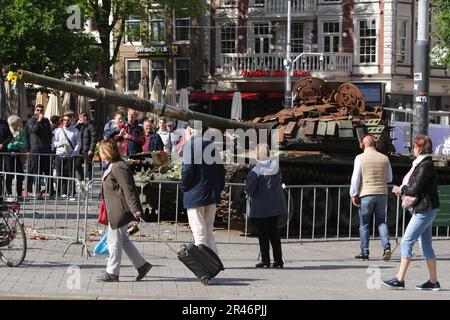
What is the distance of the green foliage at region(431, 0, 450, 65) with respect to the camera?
38.3 metres

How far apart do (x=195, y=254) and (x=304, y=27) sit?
3822 cm

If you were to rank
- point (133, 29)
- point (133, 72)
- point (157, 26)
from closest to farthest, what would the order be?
point (133, 29)
point (157, 26)
point (133, 72)

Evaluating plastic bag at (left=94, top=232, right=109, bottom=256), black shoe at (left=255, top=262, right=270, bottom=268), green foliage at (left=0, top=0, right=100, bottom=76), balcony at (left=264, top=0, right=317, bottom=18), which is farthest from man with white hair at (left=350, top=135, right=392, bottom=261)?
balcony at (left=264, top=0, right=317, bottom=18)

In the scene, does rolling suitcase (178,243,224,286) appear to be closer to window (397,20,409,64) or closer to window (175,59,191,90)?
window (397,20,409,64)

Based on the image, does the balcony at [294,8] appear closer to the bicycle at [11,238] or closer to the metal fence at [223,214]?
the metal fence at [223,214]

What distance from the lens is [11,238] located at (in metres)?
12.4

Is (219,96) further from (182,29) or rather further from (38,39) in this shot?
(38,39)

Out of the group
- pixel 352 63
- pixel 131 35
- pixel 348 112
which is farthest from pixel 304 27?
pixel 348 112

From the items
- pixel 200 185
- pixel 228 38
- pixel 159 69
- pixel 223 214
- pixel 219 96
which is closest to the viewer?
pixel 200 185

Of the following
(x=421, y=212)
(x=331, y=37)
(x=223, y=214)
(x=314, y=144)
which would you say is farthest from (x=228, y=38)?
(x=421, y=212)

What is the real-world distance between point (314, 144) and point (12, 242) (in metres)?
6.81
